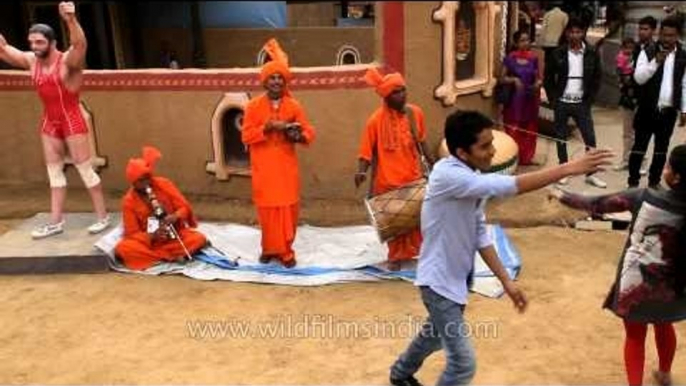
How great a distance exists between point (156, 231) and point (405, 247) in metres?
1.72

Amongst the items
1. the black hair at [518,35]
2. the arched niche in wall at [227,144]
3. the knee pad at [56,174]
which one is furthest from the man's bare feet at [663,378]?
the knee pad at [56,174]

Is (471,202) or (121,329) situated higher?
(471,202)

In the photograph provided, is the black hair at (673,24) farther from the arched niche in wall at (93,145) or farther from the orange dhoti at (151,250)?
the arched niche in wall at (93,145)

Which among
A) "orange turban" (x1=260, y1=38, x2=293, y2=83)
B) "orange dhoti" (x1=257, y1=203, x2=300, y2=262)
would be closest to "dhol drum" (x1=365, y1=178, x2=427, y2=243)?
"orange dhoti" (x1=257, y1=203, x2=300, y2=262)

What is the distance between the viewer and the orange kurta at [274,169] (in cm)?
501

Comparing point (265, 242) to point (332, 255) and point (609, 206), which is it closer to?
point (332, 255)

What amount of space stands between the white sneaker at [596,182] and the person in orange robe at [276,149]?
280 centimetres

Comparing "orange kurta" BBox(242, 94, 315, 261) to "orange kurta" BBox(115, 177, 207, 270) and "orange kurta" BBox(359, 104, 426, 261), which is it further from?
"orange kurta" BBox(115, 177, 207, 270)

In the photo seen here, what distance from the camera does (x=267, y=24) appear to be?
471 inches

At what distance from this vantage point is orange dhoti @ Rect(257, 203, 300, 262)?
206 inches

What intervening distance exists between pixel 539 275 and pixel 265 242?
1855 millimetres

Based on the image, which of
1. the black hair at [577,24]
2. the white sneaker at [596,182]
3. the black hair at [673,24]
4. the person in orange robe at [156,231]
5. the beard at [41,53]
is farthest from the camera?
the white sneaker at [596,182]

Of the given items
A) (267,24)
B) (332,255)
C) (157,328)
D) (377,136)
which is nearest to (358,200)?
(332,255)

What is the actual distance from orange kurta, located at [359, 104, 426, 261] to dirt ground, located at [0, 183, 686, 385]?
66 centimetres
